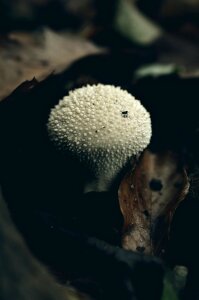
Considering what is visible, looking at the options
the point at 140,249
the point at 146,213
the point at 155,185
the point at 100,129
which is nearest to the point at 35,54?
the point at 100,129

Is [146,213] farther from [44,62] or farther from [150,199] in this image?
[44,62]

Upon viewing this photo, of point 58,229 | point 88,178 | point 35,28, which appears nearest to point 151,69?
point 35,28

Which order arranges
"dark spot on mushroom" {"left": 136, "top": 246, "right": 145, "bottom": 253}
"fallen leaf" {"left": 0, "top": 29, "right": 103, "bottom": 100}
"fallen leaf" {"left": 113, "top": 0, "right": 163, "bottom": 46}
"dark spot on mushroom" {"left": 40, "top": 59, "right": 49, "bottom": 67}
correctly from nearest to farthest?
"dark spot on mushroom" {"left": 136, "top": 246, "right": 145, "bottom": 253}
"fallen leaf" {"left": 0, "top": 29, "right": 103, "bottom": 100}
"dark spot on mushroom" {"left": 40, "top": 59, "right": 49, "bottom": 67}
"fallen leaf" {"left": 113, "top": 0, "right": 163, "bottom": 46}

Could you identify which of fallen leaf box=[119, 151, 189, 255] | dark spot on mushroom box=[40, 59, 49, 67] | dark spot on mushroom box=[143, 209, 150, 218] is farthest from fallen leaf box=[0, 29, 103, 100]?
dark spot on mushroom box=[143, 209, 150, 218]

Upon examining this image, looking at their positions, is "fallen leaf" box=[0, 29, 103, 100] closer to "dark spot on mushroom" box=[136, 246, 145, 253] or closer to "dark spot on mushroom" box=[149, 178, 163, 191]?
"dark spot on mushroom" box=[149, 178, 163, 191]

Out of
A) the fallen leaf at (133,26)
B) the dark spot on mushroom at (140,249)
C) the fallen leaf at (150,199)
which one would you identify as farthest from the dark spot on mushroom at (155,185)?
the fallen leaf at (133,26)

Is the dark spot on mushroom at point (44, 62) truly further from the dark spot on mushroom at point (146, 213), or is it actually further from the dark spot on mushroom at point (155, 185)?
the dark spot on mushroom at point (146, 213)
